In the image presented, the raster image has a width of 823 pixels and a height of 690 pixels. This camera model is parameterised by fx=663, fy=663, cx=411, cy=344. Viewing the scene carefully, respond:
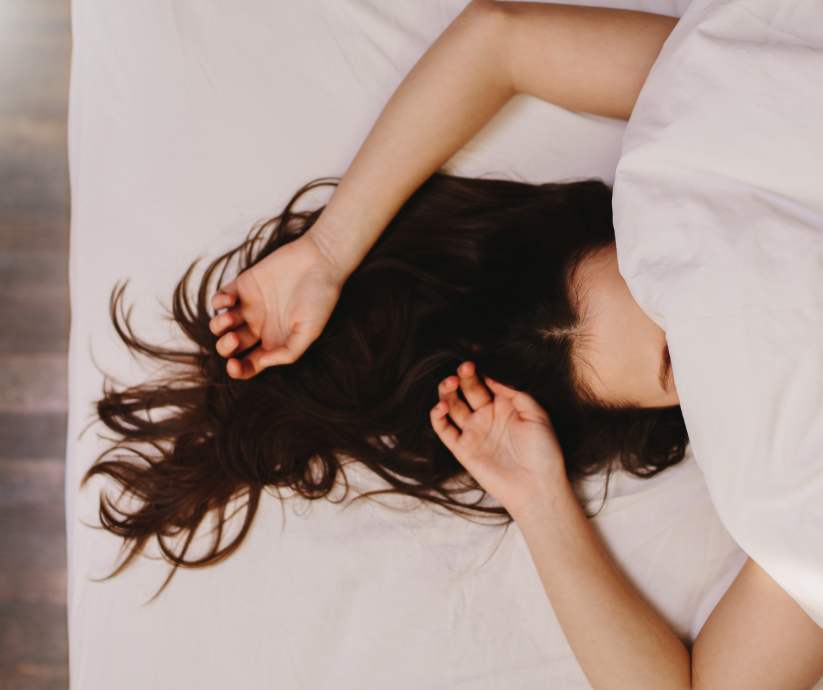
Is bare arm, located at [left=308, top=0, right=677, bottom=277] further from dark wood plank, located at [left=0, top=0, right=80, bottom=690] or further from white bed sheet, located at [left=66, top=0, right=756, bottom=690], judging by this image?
dark wood plank, located at [left=0, top=0, right=80, bottom=690]

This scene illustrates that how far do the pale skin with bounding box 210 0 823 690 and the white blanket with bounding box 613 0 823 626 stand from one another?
0.28 feet

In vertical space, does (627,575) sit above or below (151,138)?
below

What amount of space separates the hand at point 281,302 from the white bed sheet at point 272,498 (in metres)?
0.10

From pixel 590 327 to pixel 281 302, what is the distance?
37cm

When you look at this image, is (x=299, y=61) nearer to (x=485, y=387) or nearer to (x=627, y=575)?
(x=485, y=387)

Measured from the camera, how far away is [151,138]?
33.9 inches

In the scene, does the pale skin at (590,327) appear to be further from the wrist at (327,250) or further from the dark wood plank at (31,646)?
the dark wood plank at (31,646)

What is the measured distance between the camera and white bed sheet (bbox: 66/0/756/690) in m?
0.81

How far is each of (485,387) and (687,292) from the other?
284 mm

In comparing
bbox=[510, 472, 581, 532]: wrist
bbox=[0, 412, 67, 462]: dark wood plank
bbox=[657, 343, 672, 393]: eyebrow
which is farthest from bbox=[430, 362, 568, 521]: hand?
bbox=[0, 412, 67, 462]: dark wood plank

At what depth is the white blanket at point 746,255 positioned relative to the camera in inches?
23.3

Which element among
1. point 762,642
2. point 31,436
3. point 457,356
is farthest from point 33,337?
point 762,642

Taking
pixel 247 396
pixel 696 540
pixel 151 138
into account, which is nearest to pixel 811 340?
pixel 696 540

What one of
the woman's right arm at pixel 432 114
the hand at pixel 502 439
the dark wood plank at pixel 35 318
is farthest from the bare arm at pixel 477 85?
the dark wood plank at pixel 35 318
